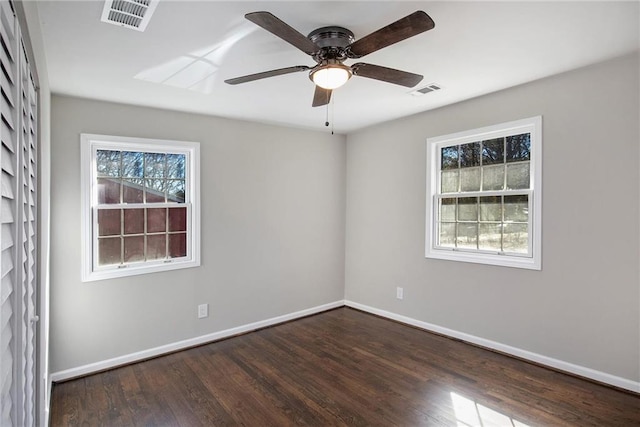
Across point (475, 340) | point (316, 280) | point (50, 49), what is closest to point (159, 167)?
point (50, 49)

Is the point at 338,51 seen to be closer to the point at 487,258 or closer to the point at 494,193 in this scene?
the point at 494,193

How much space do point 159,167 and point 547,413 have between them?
381cm

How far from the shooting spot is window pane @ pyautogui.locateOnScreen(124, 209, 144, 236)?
133 inches

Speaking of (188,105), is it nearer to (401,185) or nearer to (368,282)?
(401,185)

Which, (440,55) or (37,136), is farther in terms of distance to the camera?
(440,55)

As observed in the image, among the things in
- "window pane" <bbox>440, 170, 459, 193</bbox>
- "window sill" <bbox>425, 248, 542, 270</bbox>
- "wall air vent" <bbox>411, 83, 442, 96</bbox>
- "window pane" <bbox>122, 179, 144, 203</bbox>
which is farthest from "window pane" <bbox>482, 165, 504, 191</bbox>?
"window pane" <bbox>122, 179, 144, 203</bbox>

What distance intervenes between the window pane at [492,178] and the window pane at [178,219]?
3065 millimetres

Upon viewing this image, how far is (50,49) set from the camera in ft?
7.30

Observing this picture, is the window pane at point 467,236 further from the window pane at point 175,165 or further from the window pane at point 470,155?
the window pane at point 175,165

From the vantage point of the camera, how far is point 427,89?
315 centimetres

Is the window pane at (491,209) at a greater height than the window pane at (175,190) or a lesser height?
lesser

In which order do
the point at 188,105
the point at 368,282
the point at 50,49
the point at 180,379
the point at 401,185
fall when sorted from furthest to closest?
the point at 368,282, the point at 401,185, the point at 188,105, the point at 180,379, the point at 50,49

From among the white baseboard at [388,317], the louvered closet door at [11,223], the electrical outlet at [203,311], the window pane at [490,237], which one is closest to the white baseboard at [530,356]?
the white baseboard at [388,317]

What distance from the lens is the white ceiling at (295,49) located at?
74.5 inches
